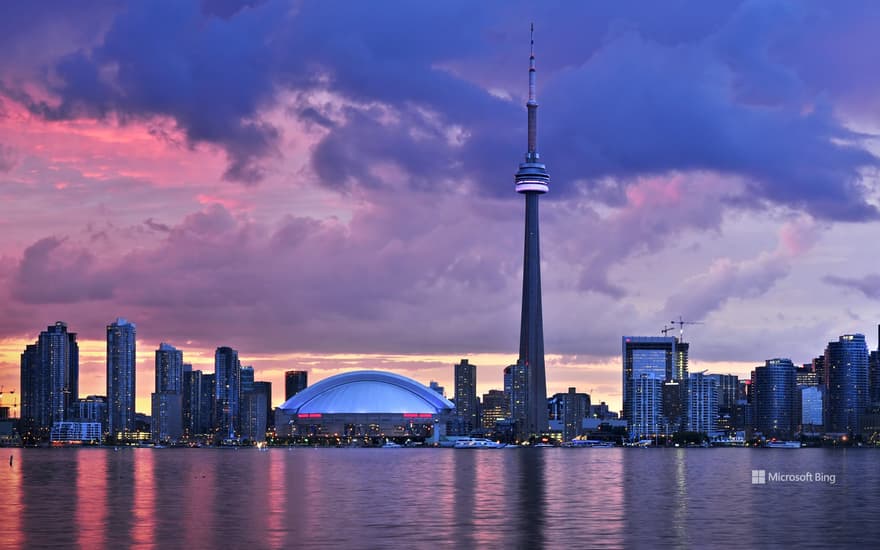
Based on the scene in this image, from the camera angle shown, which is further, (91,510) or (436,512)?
(91,510)

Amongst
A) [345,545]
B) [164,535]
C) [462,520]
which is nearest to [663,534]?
[462,520]

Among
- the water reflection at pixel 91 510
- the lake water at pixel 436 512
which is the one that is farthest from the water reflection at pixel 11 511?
the water reflection at pixel 91 510

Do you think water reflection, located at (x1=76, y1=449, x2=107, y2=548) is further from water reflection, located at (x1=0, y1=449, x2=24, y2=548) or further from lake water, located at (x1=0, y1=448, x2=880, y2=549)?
water reflection, located at (x1=0, y1=449, x2=24, y2=548)

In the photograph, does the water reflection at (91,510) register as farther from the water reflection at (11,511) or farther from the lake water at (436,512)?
the water reflection at (11,511)

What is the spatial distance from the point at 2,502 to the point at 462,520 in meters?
46.5

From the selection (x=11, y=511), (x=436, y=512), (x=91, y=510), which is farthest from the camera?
(x=91, y=510)

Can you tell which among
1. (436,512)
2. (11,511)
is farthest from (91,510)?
(436,512)

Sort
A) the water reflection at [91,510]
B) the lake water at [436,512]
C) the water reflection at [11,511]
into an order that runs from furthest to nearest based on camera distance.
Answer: the water reflection at [91,510] < the lake water at [436,512] < the water reflection at [11,511]

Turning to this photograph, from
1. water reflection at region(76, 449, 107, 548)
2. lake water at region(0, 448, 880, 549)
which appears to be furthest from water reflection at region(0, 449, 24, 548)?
water reflection at region(76, 449, 107, 548)

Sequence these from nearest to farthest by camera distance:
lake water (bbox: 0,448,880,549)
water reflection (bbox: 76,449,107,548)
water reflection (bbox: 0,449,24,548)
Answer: water reflection (bbox: 0,449,24,548) < lake water (bbox: 0,448,880,549) < water reflection (bbox: 76,449,107,548)

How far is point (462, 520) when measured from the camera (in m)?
94.6

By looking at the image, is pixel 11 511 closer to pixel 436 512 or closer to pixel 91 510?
pixel 91 510

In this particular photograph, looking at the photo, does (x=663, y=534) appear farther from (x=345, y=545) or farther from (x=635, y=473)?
(x=635, y=473)

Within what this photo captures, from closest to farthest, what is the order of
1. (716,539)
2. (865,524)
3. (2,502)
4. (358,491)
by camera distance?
(716,539) → (865,524) → (2,502) → (358,491)
